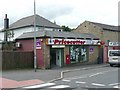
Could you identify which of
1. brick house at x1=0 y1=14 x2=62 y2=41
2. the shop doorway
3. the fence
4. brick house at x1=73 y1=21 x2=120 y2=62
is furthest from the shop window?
brick house at x1=0 y1=14 x2=62 y2=41

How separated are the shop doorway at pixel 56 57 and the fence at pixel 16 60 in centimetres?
246

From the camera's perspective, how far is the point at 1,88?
13.0 meters

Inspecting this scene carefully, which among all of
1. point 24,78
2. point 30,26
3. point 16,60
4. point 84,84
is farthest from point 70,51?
point 30,26

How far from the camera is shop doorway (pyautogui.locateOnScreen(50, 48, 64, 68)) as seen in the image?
26833 millimetres

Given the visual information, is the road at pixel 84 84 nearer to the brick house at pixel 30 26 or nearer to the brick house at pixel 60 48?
the brick house at pixel 60 48

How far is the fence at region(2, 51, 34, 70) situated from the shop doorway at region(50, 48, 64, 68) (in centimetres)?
246

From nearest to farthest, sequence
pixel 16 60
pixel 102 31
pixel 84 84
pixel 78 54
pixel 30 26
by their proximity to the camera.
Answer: pixel 84 84 → pixel 16 60 → pixel 78 54 → pixel 102 31 → pixel 30 26

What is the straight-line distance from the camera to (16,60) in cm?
2411

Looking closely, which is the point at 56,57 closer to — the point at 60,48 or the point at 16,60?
the point at 60,48

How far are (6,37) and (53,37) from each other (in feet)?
88.3

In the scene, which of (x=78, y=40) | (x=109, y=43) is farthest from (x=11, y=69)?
(x=109, y=43)

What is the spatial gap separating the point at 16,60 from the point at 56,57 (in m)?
4.90

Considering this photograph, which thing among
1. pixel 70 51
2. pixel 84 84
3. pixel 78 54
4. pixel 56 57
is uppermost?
pixel 70 51

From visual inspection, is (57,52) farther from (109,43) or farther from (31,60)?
(109,43)
